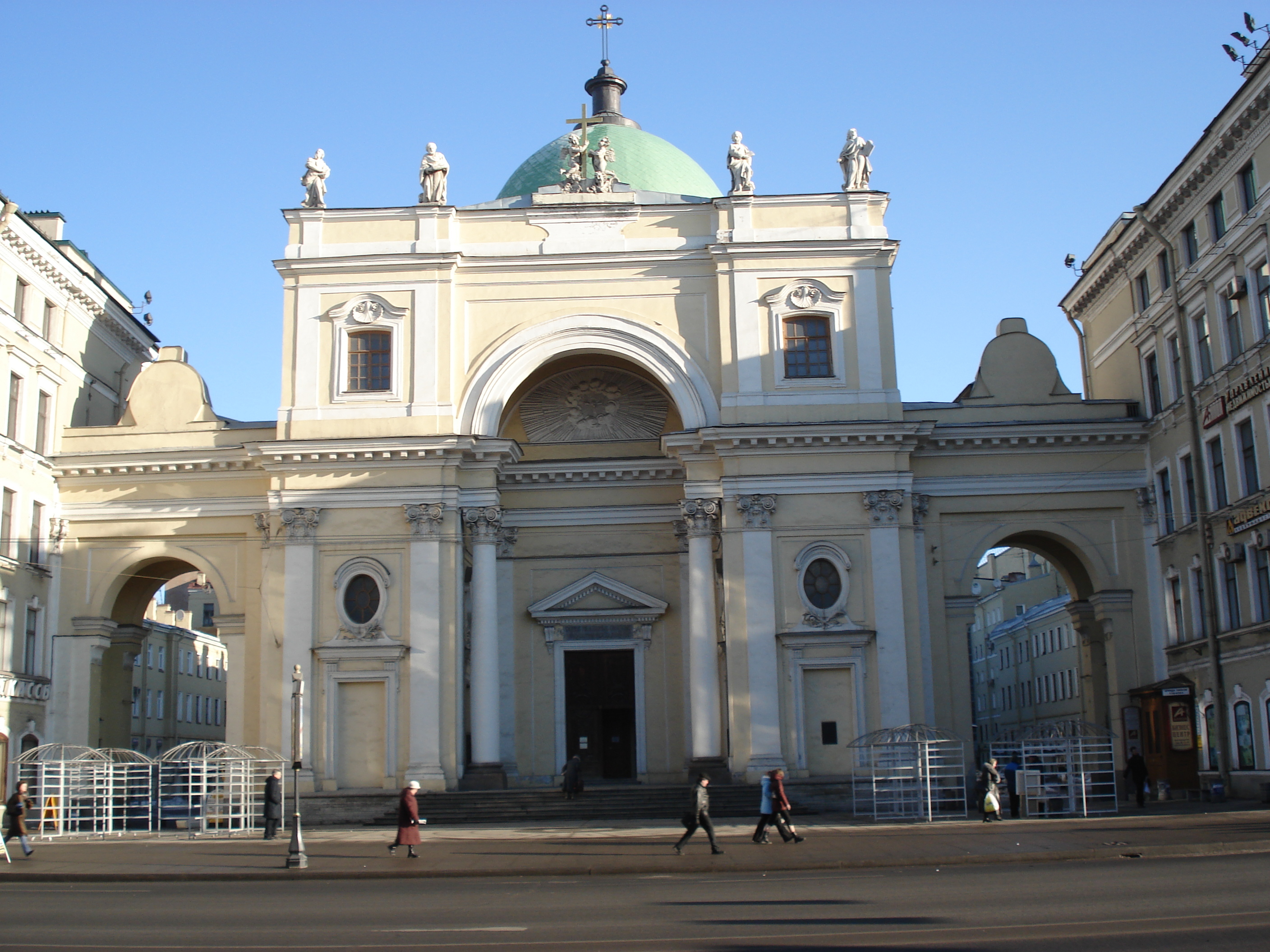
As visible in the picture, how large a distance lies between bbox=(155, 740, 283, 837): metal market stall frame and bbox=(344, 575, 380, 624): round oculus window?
13.4 feet

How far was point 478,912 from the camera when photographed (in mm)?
15219

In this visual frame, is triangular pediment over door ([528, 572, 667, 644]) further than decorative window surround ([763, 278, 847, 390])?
Yes

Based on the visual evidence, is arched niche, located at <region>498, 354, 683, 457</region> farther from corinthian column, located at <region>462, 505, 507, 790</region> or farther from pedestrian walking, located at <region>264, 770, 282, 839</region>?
pedestrian walking, located at <region>264, 770, 282, 839</region>

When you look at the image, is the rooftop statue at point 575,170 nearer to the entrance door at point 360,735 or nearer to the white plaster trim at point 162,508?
the white plaster trim at point 162,508

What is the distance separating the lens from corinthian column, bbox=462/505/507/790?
34594 mm

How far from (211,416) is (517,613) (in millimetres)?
10169

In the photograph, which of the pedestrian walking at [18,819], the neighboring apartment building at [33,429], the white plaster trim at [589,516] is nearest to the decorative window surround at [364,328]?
the white plaster trim at [589,516]

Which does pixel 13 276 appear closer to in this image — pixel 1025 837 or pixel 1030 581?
pixel 1025 837

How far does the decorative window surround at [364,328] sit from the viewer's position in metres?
35.9

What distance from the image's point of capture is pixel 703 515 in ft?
115

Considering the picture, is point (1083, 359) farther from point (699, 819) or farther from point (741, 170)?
point (699, 819)

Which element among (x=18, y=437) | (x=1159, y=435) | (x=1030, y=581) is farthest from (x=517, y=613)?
(x=1030, y=581)

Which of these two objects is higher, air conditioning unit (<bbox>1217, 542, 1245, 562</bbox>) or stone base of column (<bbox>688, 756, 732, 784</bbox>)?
air conditioning unit (<bbox>1217, 542, 1245, 562</bbox>)


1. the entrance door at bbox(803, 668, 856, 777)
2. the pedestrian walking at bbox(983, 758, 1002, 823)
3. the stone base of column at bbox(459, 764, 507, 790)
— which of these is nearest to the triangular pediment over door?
the stone base of column at bbox(459, 764, 507, 790)
